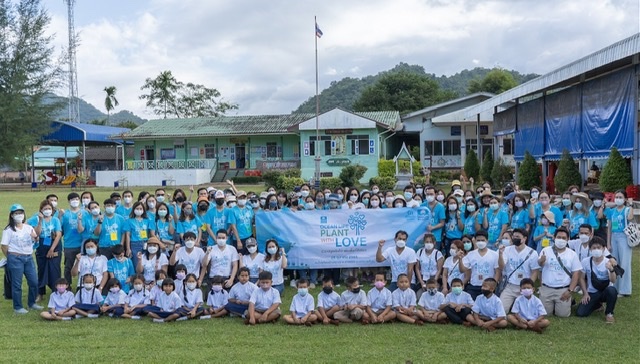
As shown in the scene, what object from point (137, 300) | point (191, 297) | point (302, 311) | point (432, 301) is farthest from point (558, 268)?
point (137, 300)

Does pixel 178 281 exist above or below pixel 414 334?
above

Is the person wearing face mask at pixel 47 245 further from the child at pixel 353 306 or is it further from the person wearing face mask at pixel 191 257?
the child at pixel 353 306

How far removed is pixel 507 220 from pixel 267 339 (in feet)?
14.7

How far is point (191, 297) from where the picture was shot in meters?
7.87

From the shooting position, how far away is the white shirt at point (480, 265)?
26.0ft

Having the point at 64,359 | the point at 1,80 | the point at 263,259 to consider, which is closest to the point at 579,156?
the point at 263,259

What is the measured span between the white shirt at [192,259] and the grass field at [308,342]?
1.18m

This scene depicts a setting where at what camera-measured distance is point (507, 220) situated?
903 cm

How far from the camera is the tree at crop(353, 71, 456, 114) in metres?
A: 54.0

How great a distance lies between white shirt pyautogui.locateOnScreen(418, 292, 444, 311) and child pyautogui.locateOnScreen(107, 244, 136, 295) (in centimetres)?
434

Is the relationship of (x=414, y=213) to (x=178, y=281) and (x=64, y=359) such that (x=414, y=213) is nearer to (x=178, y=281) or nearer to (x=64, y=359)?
(x=178, y=281)

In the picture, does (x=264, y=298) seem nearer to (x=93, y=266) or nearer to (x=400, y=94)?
(x=93, y=266)

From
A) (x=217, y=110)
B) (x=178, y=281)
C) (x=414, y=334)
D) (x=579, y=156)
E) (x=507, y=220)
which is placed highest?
(x=217, y=110)

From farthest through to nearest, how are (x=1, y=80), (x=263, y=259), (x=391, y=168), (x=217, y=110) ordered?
1. (x=217, y=110)
2. (x=1, y=80)
3. (x=391, y=168)
4. (x=263, y=259)
